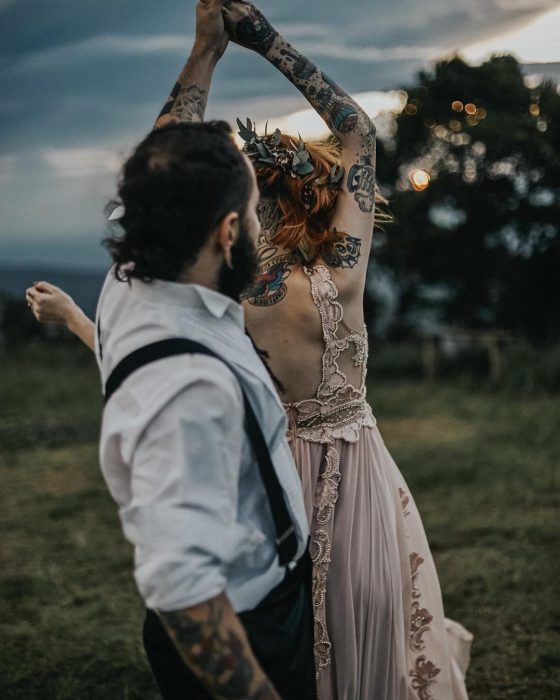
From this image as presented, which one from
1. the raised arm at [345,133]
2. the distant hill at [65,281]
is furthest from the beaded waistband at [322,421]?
the distant hill at [65,281]

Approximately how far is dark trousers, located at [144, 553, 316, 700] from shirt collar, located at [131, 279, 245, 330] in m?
0.56

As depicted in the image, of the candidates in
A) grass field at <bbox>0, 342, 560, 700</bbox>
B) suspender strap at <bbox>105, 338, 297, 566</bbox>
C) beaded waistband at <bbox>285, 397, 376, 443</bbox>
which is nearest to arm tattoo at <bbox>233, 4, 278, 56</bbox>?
beaded waistband at <bbox>285, 397, 376, 443</bbox>

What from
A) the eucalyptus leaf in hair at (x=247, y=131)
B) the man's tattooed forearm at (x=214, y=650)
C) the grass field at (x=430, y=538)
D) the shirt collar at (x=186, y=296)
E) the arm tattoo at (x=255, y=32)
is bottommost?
the grass field at (x=430, y=538)

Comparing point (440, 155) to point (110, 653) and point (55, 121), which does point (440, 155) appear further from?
point (110, 653)

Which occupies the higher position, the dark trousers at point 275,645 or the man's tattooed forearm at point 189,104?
the man's tattooed forearm at point 189,104

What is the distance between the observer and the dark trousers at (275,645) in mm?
1570

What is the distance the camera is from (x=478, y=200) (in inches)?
539

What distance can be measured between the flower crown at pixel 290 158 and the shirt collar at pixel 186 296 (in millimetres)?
1035

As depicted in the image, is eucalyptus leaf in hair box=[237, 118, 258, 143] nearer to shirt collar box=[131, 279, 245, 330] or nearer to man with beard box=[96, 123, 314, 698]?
man with beard box=[96, 123, 314, 698]

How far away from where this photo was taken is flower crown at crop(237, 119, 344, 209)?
2.41 meters

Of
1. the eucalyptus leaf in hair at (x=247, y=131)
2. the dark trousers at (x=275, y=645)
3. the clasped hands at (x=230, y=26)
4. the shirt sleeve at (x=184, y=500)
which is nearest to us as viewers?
the shirt sleeve at (x=184, y=500)

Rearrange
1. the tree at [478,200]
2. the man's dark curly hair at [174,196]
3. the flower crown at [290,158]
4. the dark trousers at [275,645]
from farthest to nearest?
the tree at [478,200], the flower crown at [290,158], the dark trousers at [275,645], the man's dark curly hair at [174,196]

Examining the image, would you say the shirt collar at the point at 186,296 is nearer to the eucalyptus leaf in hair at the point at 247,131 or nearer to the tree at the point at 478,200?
the eucalyptus leaf in hair at the point at 247,131

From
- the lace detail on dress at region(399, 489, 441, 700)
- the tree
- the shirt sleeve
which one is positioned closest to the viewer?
the shirt sleeve
